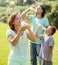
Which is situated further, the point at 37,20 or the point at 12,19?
the point at 37,20

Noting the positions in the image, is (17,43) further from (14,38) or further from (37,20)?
(37,20)

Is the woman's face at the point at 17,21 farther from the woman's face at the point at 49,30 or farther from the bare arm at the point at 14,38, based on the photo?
the woman's face at the point at 49,30

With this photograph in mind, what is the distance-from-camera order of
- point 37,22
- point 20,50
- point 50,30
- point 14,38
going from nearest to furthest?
point 14,38, point 20,50, point 50,30, point 37,22

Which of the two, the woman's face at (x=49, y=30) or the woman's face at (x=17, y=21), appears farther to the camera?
the woman's face at (x=49, y=30)

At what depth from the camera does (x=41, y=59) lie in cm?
721

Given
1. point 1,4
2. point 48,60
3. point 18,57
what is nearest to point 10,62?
point 18,57

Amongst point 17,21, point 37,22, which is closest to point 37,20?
point 37,22

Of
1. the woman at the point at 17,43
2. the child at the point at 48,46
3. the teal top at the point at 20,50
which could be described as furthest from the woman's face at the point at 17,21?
the child at the point at 48,46

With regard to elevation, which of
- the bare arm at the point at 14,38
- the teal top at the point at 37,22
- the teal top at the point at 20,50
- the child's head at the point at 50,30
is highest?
the teal top at the point at 37,22

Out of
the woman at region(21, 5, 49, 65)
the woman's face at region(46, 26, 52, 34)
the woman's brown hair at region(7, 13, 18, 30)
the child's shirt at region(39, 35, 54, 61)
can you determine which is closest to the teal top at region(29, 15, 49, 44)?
the woman at region(21, 5, 49, 65)

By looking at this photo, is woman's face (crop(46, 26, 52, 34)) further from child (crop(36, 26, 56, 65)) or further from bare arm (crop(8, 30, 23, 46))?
bare arm (crop(8, 30, 23, 46))

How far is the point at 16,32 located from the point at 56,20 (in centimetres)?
2154

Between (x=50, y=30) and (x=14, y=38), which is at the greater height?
(x=50, y=30)

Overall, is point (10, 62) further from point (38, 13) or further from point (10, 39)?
point (38, 13)
